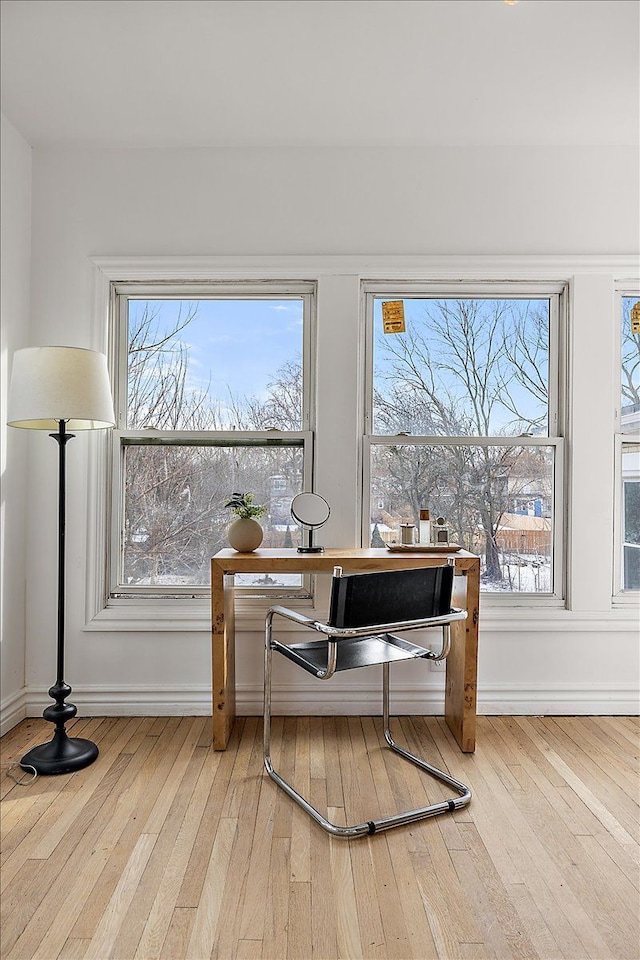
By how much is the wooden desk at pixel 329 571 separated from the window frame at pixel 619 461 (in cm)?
92

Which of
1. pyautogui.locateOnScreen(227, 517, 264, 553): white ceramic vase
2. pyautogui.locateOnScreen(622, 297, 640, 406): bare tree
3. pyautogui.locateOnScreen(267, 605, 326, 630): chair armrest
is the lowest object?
pyautogui.locateOnScreen(267, 605, 326, 630): chair armrest

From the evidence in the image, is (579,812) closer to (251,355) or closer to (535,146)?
(251,355)

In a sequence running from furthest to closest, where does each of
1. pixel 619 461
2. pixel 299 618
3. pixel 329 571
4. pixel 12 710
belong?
1. pixel 619 461
2. pixel 12 710
3. pixel 329 571
4. pixel 299 618

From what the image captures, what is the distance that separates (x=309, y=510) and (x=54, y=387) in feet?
3.93

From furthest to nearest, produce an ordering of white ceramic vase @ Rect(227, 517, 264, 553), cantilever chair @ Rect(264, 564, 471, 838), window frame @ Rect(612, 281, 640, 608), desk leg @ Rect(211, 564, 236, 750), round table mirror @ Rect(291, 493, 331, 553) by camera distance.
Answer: window frame @ Rect(612, 281, 640, 608)
round table mirror @ Rect(291, 493, 331, 553)
white ceramic vase @ Rect(227, 517, 264, 553)
desk leg @ Rect(211, 564, 236, 750)
cantilever chair @ Rect(264, 564, 471, 838)

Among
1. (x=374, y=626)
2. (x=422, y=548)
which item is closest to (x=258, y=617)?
(x=422, y=548)

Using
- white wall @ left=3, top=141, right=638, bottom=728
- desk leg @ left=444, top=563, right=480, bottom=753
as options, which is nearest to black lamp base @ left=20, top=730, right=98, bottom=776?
white wall @ left=3, top=141, right=638, bottom=728

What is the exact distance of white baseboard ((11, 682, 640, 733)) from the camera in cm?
315

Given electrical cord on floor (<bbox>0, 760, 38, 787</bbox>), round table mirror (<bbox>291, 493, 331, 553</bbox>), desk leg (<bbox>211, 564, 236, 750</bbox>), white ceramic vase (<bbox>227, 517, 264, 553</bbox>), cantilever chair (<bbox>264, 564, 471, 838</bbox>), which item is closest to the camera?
cantilever chair (<bbox>264, 564, 471, 838</bbox>)

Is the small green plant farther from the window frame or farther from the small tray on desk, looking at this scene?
the window frame

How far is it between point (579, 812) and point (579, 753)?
0.53 meters

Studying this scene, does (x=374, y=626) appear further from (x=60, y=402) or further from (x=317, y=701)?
(x=60, y=402)

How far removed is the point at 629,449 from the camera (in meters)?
3.28

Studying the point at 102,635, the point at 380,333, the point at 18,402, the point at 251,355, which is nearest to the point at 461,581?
the point at 380,333
